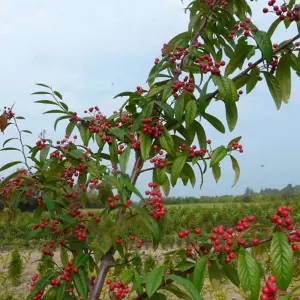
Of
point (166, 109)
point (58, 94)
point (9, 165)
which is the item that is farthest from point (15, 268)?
point (166, 109)

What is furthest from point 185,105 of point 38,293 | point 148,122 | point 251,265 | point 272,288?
point 38,293

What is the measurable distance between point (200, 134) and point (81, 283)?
105 centimetres

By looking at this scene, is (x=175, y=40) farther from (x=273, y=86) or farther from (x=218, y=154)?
(x=218, y=154)

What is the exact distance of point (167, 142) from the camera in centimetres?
209

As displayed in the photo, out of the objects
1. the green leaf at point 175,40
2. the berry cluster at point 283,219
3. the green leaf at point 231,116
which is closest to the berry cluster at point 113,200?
the green leaf at point 231,116

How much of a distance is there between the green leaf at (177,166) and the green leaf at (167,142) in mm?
110

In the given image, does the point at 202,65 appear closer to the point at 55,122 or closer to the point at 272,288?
the point at 55,122

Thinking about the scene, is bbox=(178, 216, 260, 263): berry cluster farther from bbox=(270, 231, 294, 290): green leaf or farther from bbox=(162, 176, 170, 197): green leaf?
bbox=(162, 176, 170, 197): green leaf

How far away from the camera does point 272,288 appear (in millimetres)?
1150

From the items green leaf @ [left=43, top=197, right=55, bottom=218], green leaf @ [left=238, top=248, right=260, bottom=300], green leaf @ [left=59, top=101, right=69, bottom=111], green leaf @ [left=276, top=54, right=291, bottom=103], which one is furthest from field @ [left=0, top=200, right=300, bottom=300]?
green leaf @ [left=276, top=54, right=291, bottom=103]

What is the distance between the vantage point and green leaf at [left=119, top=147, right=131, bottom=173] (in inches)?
81.1

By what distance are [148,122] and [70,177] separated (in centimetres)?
61

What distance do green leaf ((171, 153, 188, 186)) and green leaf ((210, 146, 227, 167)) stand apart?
0.50 feet

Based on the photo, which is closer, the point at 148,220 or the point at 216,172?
the point at 148,220
